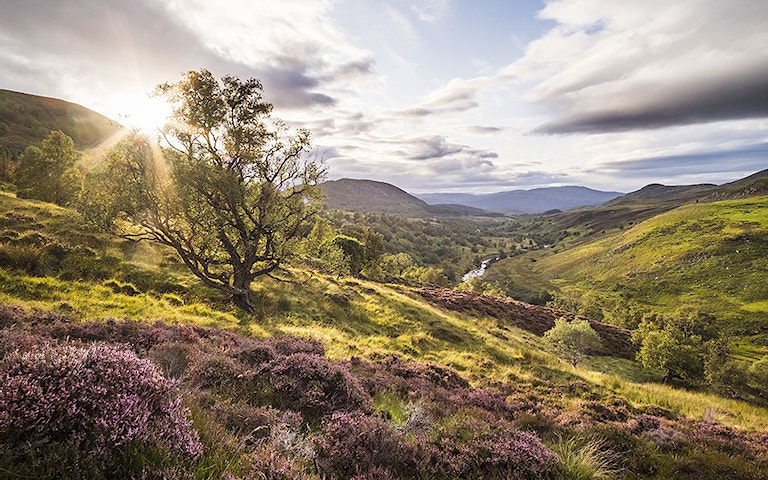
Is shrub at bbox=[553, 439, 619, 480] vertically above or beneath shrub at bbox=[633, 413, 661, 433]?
above

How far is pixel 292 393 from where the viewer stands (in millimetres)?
8164

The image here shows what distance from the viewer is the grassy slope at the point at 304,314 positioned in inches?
633

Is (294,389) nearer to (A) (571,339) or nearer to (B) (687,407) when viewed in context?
(B) (687,407)

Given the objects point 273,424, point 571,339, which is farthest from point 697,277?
point 273,424

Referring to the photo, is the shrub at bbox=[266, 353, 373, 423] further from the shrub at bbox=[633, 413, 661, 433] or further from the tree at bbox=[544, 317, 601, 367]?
the tree at bbox=[544, 317, 601, 367]

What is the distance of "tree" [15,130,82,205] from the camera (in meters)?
46.7

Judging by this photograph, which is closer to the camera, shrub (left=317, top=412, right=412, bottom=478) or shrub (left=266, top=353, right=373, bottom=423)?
shrub (left=317, top=412, right=412, bottom=478)

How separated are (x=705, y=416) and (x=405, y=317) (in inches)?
761

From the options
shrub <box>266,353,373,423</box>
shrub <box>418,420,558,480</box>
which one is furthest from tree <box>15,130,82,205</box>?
shrub <box>418,420,558,480</box>

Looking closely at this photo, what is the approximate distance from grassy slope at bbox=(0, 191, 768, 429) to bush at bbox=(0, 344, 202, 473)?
10.9 metres

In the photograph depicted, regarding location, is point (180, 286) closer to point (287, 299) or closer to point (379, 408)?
point (287, 299)

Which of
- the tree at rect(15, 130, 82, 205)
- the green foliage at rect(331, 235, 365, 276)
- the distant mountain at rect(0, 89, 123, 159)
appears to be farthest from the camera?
the distant mountain at rect(0, 89, 123, 159)

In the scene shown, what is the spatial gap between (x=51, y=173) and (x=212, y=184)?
47076 mm

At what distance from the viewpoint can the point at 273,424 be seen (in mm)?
6273
